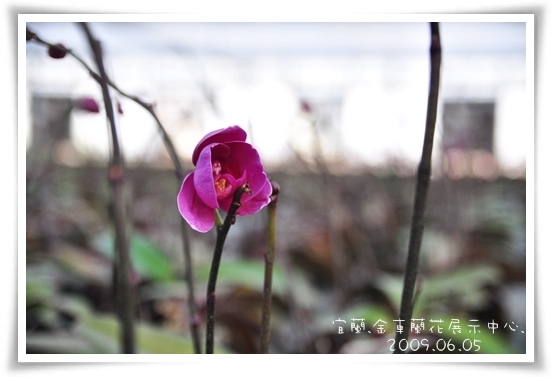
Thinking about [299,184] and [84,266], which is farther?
[299,184]

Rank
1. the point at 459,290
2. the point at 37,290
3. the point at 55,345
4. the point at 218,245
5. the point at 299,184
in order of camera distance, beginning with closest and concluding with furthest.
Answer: the point at 218,245 < the point at 55,345 < the point at 37,290 < the point at 459,290 < the point at 299,184

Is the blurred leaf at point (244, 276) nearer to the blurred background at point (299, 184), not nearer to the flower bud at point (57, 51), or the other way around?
the blurred background at point (299, 184)

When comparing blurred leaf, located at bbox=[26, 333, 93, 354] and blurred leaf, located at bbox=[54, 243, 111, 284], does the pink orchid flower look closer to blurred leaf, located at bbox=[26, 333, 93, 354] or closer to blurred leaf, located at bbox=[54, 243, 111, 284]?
blurred leaf, located at bbox=[26, 333, 93, 354]

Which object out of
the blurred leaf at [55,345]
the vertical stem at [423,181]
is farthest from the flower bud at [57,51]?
the blurred leaf at [55,345]

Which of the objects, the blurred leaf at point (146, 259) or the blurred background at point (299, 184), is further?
the blurred leaf at point (146, 259)

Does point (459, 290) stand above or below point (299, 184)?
below

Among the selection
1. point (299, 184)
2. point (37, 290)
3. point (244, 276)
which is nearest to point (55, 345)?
point (37, 290)

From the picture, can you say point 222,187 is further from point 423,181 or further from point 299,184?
point 299,184

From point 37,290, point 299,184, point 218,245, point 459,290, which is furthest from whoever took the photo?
point 299,184
